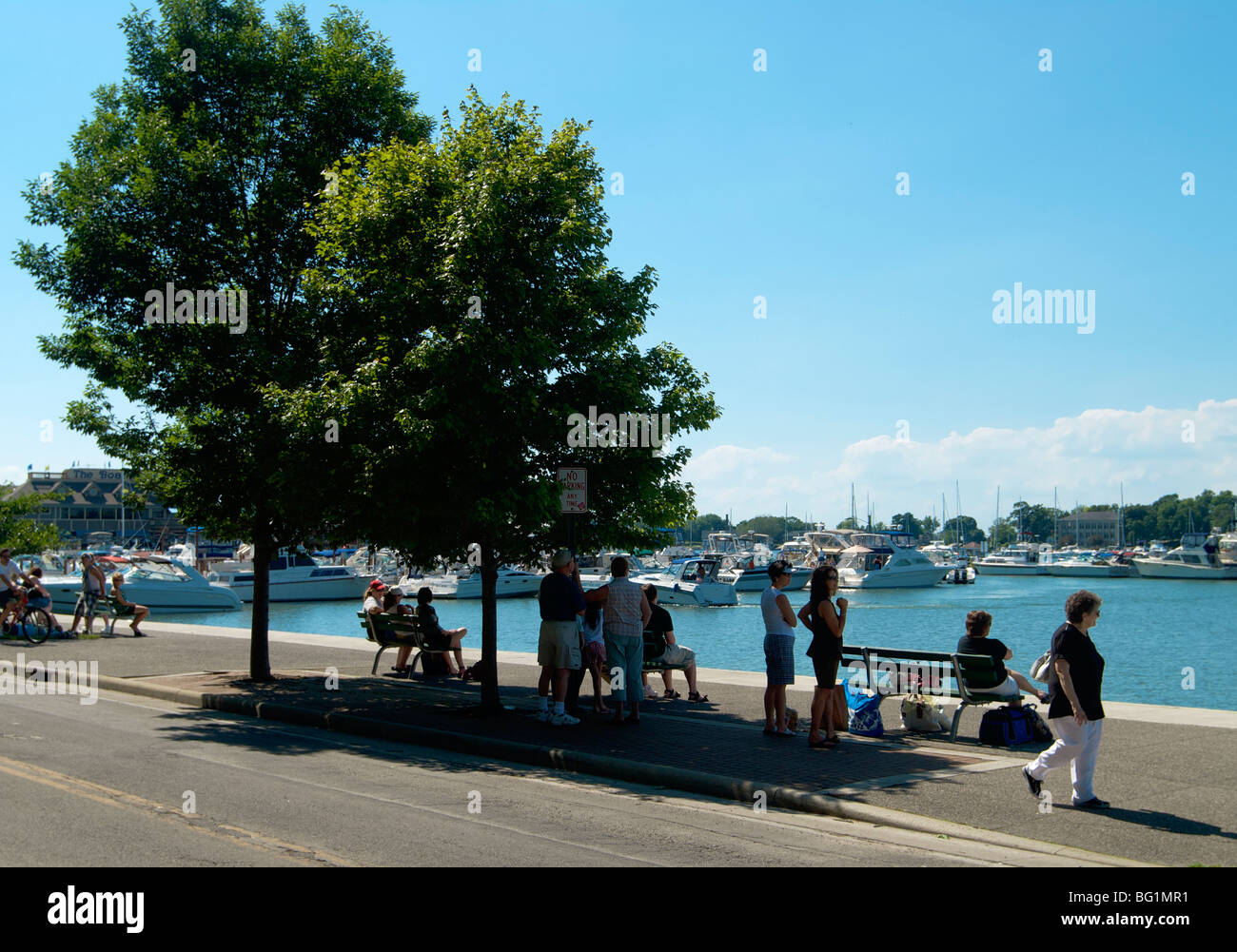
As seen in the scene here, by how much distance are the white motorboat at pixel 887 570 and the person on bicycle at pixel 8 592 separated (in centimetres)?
7111

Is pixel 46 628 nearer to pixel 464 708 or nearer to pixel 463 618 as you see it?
pixel 464 708

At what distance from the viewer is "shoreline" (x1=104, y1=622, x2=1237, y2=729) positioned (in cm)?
1250

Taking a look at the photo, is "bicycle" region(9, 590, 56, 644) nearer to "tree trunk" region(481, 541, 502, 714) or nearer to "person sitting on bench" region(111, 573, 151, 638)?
"person sitting on bench" region(111, 573, 151, 638)

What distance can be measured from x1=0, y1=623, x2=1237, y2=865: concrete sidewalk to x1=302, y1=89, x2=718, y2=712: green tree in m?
1.88

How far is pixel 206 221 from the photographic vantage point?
51.6 ft

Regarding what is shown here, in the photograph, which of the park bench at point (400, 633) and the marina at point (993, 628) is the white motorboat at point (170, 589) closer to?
the marina at point (993, 628)

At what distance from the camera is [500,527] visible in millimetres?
13289

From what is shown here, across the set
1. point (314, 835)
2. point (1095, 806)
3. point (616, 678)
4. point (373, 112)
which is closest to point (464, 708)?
point (616, 678)

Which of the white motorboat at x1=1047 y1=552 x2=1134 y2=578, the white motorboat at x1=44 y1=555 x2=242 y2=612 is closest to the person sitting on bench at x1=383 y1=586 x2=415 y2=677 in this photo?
the white motorboat at x1=44 y1=555 x2=242 y2=612

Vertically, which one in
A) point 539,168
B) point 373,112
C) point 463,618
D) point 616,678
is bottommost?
point 463,618

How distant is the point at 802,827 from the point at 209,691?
1015 centimetres

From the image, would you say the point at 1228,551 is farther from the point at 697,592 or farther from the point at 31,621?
the point at 31,621

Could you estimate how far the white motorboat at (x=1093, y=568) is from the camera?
410 feet

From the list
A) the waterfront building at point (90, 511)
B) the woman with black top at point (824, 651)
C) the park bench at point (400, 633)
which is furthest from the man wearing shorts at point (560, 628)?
the waterfront building at point (90, 511)
